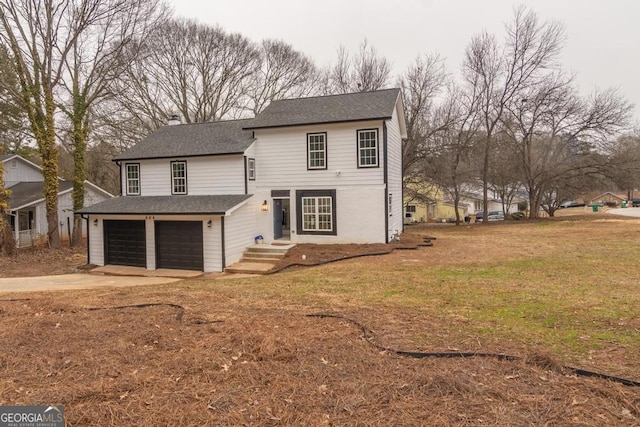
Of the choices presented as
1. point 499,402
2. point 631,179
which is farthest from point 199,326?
point 631,179

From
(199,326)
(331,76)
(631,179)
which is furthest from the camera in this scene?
(331,76)

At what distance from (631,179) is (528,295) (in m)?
26.8

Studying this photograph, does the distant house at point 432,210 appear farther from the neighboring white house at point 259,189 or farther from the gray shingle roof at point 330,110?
the neighboring white house at point 259,189

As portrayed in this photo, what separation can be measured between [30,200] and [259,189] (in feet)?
52.6

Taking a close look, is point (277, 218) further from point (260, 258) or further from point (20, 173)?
point (20, 173)

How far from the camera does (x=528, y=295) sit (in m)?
7.25

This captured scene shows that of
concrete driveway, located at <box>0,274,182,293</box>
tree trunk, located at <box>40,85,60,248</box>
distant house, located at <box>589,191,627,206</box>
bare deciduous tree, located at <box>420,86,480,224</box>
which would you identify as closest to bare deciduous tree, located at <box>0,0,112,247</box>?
tree trunk, located at <box>40,85,60,248</box>

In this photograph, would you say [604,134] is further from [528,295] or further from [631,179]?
[528,295]

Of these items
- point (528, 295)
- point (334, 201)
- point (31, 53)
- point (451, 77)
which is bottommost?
point (528, 295)

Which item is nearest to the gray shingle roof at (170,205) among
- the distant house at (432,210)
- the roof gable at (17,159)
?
the roof gable at (17,159)

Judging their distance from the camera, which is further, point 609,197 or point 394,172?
point 609,197

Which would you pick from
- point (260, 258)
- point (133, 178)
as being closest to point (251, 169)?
point (260, 258)

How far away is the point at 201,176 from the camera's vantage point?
16.8m

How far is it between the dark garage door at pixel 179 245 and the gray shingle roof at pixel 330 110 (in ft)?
17.4
